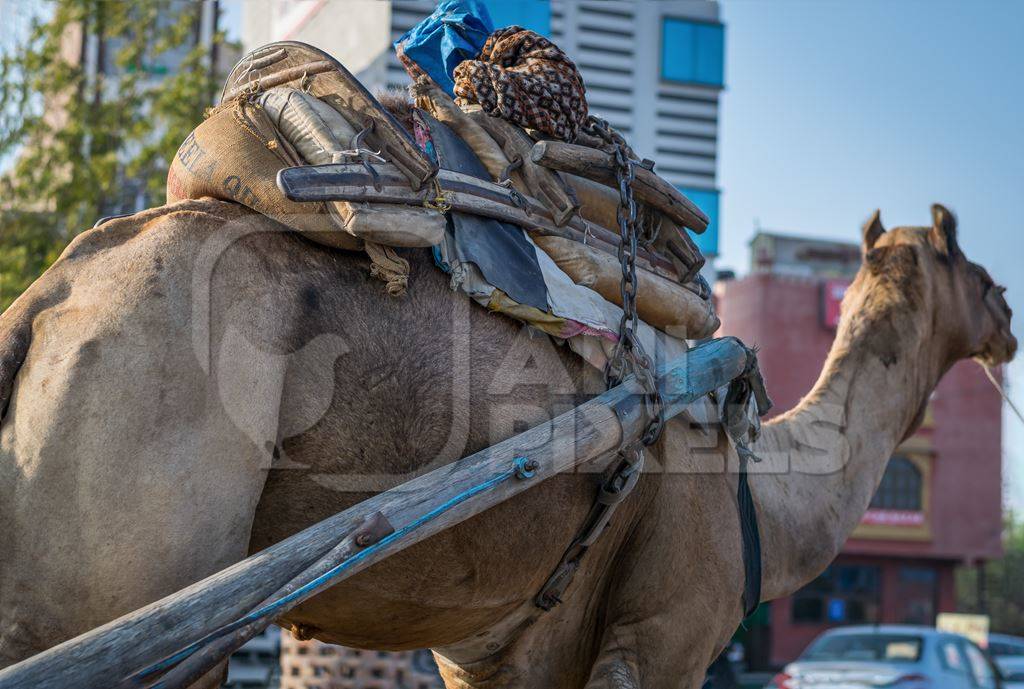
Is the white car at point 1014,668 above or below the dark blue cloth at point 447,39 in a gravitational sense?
below

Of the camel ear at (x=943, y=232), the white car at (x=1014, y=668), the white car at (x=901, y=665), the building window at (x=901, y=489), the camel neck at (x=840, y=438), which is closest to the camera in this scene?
the camel neck at (x=840, y=438)

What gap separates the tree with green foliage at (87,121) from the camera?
11.7 metres

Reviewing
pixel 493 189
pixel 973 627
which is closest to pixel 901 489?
pixel 973 627

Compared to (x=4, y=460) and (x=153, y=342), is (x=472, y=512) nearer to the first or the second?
(x=153, y=342)

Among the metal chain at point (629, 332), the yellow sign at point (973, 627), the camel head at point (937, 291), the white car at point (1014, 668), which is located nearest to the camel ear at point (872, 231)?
the camel head at point (937, 291)

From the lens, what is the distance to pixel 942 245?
4.91 meters

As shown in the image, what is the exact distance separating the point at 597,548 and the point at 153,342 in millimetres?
1537

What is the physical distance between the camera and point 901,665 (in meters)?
11.6

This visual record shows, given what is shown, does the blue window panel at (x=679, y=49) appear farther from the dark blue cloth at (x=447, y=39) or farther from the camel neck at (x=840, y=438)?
the dark blue cloth at (x=447, y=39)

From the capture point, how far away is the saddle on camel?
8.36ft

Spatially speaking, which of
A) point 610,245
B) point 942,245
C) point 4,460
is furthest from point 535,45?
point 942,245

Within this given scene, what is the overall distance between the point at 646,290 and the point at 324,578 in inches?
64.2

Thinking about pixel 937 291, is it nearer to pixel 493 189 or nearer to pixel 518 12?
pixel 518 12

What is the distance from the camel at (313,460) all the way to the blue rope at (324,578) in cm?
26
